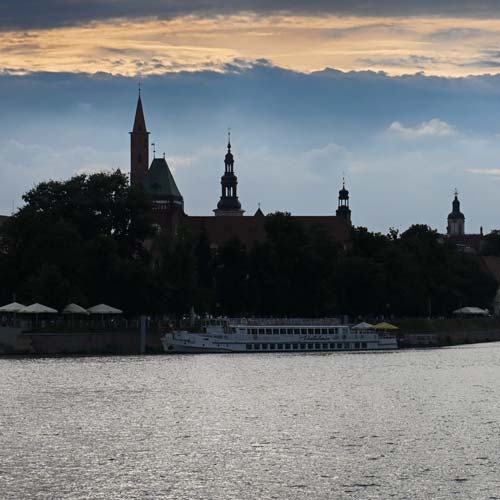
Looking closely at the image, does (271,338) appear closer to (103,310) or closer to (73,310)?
(103,310)

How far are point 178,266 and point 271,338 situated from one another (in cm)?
1224

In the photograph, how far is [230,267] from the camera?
6388 inches

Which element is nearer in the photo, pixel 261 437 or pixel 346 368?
pixel 261 437

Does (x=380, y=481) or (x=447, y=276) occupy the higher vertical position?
(x=447, y=276)

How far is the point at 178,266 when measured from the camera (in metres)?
150

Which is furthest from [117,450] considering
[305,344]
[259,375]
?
[305,344]

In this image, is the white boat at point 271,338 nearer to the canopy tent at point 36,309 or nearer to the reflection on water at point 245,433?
the canopy tent at point 36,309

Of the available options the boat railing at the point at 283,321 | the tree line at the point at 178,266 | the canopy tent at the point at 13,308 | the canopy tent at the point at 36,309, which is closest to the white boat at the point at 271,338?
the boat railing at the point at 283,321

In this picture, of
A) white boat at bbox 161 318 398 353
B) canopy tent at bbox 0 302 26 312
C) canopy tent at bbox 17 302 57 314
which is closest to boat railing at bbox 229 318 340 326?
white boat at bbox 161 318 398 353

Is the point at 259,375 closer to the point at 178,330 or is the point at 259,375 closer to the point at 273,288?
the point at 178,330

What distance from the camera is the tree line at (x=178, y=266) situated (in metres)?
140

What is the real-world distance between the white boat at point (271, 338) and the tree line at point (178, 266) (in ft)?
19.3

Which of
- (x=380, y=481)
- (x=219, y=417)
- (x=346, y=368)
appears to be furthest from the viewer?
(x=346, y=368)

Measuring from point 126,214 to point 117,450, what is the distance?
92273 millimetres
